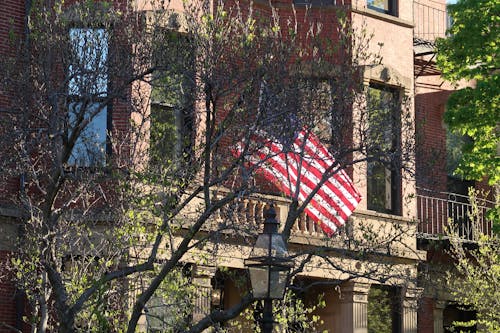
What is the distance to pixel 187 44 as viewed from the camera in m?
16.7

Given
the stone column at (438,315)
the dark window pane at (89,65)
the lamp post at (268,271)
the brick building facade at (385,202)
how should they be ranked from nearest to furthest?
1. the lamp post at (268,271)
2. the dark window pane at (89,65)
3. the brick building facade at (385,202)
4. the stone column at (438,315)

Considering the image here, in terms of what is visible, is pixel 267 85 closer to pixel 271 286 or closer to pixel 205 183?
pixel 205 183

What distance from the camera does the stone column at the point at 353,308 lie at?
80.0 feet

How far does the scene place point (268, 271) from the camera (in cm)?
1426

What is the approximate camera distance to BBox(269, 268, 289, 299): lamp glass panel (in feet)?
46.8

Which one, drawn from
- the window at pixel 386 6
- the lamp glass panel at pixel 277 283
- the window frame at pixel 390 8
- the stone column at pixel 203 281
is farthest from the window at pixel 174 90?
the window frame at pixel 390 8

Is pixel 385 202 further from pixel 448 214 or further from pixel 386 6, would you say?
pixel 386 6

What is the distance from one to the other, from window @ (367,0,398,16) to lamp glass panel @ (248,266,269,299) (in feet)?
41.3

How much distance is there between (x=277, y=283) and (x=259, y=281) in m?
0.22

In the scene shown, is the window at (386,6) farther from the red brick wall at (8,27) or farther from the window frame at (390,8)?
the red brick wall at (8,27)

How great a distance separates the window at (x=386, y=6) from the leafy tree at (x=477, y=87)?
2.25m

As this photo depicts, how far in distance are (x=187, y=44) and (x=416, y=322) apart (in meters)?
11.5

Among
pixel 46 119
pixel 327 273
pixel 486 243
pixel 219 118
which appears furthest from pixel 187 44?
pixel 486 243

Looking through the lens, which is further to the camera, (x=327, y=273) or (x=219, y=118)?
(x=327, y=273)
